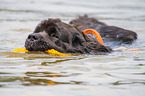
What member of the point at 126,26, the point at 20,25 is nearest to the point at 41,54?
the point at 20,25

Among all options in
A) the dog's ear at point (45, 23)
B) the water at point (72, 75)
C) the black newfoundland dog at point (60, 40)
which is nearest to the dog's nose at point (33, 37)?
the black newfoundland dog at point (60, 40)

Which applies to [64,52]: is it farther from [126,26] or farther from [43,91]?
[126,26]

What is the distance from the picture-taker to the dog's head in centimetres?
576

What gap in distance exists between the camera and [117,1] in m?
22.1

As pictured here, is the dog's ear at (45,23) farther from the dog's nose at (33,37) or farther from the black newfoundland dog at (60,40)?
the dog's nose at (33,37)

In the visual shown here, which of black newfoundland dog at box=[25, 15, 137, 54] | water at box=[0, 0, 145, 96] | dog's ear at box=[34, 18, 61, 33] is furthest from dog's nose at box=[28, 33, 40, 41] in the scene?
dog's ear at box=[34, 18, 61, 33]

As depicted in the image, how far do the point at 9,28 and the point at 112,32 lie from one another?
403cm

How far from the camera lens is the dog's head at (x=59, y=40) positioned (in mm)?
5758

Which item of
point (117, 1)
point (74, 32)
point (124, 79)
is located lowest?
point (124, 79)

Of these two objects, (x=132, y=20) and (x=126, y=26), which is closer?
(x=126, y=26)

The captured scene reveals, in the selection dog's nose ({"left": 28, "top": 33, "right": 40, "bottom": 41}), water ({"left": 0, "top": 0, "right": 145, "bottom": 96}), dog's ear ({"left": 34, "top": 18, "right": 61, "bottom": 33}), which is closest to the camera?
water ({"left": 0, "top": 0, "right": 145, "bottom": 96})

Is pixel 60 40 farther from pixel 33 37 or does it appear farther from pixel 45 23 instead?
pixel 33 37

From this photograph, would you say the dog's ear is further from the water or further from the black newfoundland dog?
the water

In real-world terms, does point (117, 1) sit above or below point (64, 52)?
above
